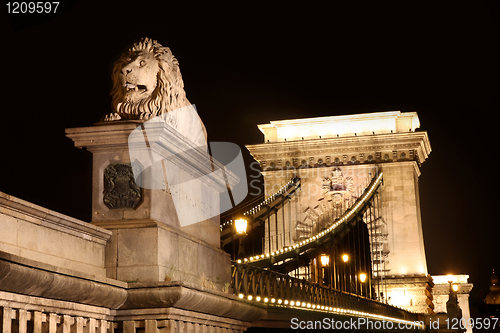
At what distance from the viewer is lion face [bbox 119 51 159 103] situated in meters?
8.99

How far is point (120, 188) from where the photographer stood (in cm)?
851

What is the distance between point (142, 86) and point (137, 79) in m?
0.11

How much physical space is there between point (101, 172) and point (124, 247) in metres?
0.78

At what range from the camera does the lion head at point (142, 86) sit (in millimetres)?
8945

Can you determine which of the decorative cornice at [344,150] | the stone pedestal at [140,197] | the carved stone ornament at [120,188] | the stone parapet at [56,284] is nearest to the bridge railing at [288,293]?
the stone pedestal at [140,197]

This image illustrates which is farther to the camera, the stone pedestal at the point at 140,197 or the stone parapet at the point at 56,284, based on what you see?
the stone pedestal at the point at 140,197

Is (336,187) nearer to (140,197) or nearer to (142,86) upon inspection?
(142,86)

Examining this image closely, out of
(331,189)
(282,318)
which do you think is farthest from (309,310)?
(331,189)

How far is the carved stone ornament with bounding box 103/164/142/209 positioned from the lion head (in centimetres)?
63

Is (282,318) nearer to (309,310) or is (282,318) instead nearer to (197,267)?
(309,310)

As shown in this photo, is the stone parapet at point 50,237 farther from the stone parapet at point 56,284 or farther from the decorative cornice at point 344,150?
the decorative cornice at point 344,150

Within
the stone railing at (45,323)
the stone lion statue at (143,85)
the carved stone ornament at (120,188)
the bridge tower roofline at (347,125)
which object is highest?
the bridge tower roofline at (347,125)

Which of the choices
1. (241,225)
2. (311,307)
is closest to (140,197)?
(241,225)

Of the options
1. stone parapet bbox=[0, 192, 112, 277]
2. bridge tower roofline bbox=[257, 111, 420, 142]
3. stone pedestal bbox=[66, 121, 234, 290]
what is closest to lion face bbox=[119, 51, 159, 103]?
stone pedestal bbox=[66, 121, 234, 290]
